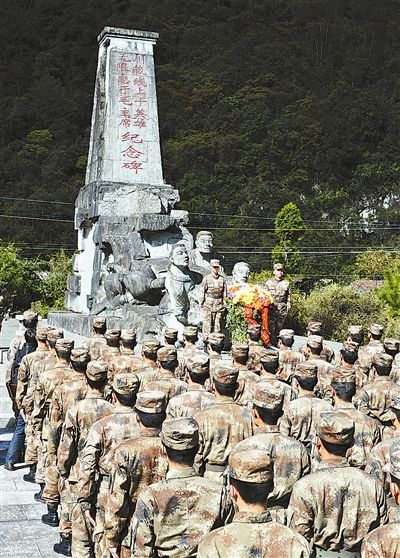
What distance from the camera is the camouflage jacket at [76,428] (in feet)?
16.4

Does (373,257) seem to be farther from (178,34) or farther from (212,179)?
(178,34)

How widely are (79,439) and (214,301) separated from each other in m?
7.11

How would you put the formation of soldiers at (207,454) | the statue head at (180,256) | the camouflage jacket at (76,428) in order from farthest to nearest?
the statue head at (180,256) < the camouflage jacket at (76,428) < the formation of soldiers at (207,454)

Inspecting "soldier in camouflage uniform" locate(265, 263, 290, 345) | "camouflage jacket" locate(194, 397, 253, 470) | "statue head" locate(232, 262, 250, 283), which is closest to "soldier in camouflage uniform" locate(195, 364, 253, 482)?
"camouflage jacket" locate(194, 397, 253, 470)

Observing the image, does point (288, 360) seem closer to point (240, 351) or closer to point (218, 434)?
point (240, 351)

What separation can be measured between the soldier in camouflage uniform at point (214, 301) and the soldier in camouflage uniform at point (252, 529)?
9.21m

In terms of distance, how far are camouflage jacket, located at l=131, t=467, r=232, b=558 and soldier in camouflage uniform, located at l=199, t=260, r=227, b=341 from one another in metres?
8.82

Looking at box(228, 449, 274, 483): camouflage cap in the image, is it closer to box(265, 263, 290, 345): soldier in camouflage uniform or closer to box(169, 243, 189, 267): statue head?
box(265, 263, 290, 345): soldier in camouflage uniform

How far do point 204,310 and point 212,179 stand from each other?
3006 centimetres

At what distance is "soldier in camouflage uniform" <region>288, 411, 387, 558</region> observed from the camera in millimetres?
3283

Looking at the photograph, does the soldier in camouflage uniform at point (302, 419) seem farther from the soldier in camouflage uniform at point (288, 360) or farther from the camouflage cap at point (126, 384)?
the soldier in camouflage uniform at point (288, 360)

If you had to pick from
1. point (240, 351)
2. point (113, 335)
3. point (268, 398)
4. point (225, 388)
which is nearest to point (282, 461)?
point (268, 398)

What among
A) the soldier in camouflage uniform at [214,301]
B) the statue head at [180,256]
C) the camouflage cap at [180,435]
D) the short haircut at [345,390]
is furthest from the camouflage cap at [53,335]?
the statue head at [180,256]

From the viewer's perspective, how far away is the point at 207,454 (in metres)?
4.45
